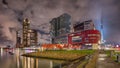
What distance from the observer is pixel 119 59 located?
32.9m

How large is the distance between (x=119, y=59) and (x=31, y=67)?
32275 mm

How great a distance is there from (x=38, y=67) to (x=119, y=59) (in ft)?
99.0

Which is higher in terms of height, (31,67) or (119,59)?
(119,59)

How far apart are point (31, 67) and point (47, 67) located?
570cm

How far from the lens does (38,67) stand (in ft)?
186

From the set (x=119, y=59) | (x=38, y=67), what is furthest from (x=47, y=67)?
(x=119, y=59)

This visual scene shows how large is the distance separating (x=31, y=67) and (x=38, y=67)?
2485mm

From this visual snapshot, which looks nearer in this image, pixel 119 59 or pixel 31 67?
pixel 119 59

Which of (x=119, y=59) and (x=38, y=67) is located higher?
(x=119, y=59)

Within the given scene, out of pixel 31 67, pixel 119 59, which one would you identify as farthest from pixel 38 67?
pixel 119 59

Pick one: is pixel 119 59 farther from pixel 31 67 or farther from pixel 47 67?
pixel 31 67

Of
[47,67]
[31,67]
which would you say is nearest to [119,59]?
[47,67]

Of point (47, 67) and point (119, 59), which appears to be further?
point (47, 67)

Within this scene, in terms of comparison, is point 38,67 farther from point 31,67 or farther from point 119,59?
point 119,59
